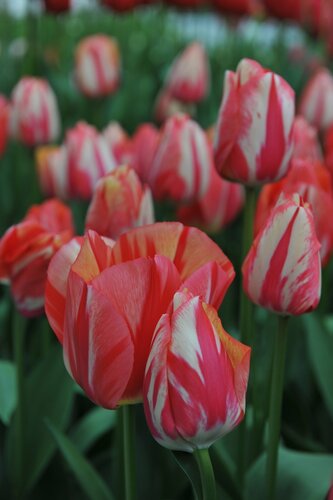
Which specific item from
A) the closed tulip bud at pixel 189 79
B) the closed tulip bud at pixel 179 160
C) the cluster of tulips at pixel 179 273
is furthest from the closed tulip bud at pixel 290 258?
the closed tulip bud at pixel 189 79

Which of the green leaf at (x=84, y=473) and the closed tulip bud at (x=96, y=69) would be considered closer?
the green leaf at (x=84, y=473)

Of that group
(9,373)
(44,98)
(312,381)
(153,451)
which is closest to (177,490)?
(153,451)

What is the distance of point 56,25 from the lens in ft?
11.7

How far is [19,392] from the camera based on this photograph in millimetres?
729

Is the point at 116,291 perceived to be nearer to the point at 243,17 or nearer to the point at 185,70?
Result: the point at 185,70

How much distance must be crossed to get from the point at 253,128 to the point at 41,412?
370 millimetres

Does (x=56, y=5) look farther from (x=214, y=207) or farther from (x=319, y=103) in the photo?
(x=214, y=207)

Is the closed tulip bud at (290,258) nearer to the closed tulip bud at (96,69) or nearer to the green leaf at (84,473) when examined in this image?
the green leaf at (84,473)

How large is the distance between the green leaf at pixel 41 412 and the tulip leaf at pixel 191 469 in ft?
1.07

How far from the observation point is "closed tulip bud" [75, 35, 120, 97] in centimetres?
171

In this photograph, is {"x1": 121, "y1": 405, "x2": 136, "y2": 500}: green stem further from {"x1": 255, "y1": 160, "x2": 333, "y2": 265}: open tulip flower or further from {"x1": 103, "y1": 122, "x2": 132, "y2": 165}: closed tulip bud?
{"x1": 103, "y1": 122, "x2": 132, "y2": 165}: closed tulip bud

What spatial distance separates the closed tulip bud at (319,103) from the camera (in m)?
1.42

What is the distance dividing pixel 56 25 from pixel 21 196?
2141 mm

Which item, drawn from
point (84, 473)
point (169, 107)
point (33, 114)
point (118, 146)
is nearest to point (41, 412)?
point (84, 473)
